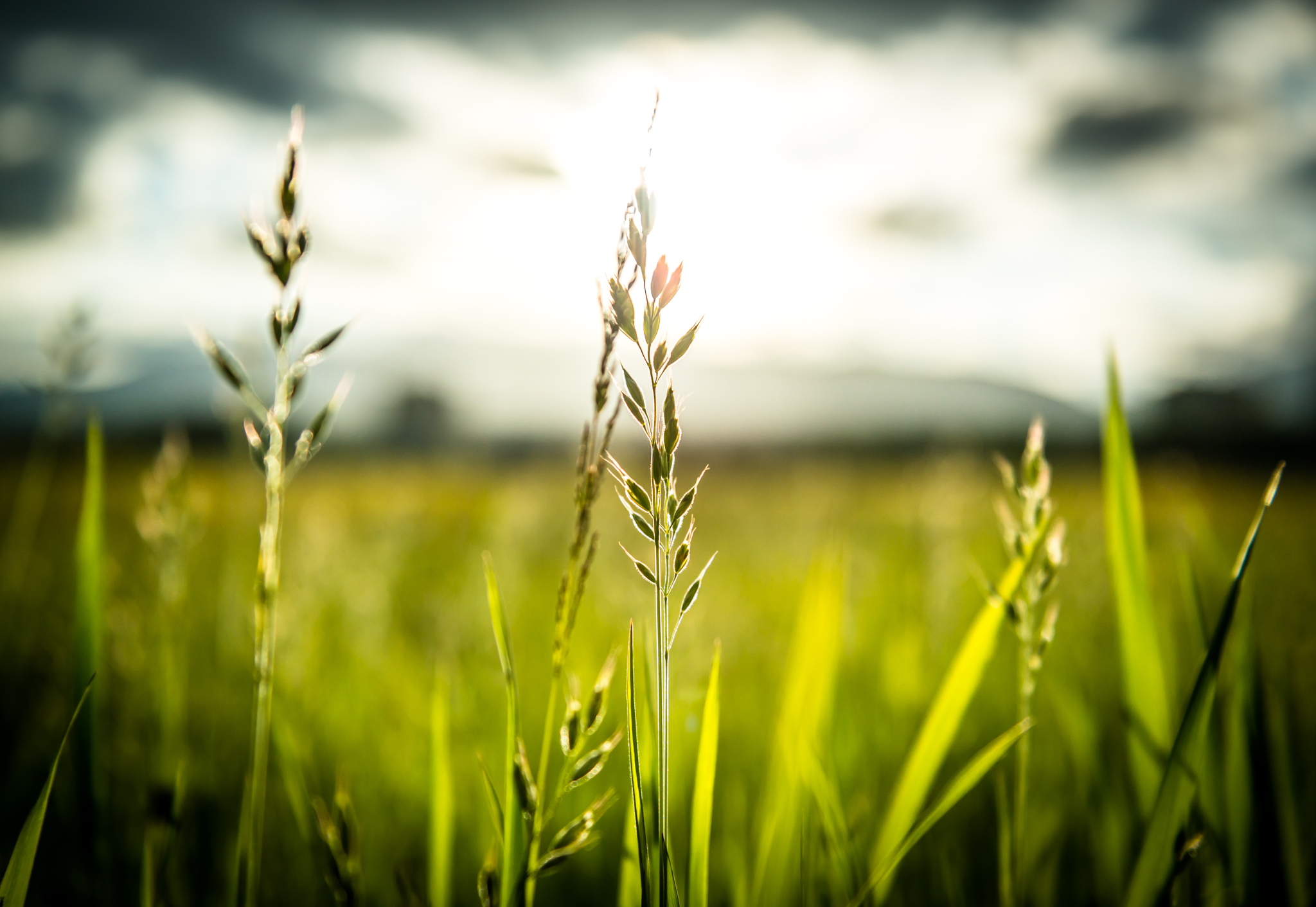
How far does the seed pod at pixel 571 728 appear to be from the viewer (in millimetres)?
565

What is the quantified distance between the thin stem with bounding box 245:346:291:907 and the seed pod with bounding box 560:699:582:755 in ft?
0.87

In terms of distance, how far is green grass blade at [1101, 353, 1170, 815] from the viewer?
37.3 inches

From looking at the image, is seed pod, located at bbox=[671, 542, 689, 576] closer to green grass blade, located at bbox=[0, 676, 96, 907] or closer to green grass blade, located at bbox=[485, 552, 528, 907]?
green grass blade, located at bbox=[485, 552, 528, 907]

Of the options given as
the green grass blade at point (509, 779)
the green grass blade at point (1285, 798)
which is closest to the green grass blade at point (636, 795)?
the green grass blade at point (509, 779)

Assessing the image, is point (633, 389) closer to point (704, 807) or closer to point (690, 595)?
point (690, 595)

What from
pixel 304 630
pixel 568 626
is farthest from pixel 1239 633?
pixel 304 630

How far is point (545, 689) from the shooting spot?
9.21 ft

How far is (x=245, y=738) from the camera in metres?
2.30

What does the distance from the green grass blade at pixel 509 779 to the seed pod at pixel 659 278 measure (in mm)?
282

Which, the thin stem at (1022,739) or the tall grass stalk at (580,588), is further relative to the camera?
the thin stem at (1022,739)

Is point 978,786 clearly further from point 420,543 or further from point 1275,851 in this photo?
point 420,543

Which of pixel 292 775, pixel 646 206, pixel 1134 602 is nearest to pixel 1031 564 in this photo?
pixel 1134 602

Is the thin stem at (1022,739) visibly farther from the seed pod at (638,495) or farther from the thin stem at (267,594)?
the thin stem at (267,594)

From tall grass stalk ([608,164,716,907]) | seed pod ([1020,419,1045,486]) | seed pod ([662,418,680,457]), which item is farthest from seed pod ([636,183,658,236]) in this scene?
Answer: seed pod ([1020,419,1045,486])
